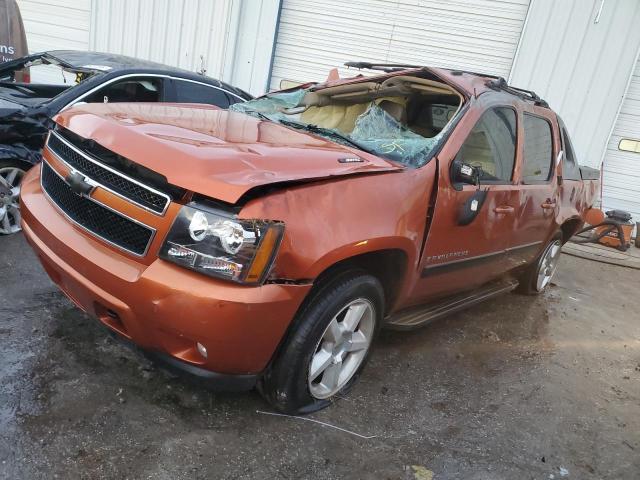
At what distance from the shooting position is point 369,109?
3404 mm

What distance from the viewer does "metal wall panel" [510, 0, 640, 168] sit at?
7.90 metres

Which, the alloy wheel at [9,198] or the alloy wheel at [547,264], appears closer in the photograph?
the alloy wheel at [9,198]

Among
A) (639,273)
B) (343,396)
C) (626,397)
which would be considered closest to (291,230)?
(343,396)

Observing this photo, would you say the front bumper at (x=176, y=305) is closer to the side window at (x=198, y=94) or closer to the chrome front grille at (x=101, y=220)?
the chrome front grille at (x=101, y=220)

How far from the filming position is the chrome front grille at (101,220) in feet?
6.50

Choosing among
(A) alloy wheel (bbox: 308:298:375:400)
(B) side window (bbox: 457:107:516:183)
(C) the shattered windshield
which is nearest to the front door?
(B) side window (bbox: 457:107:516:183)

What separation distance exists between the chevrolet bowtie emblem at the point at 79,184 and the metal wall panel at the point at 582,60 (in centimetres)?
788

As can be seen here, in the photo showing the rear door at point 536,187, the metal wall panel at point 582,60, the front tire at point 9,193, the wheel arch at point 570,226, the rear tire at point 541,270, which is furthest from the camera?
the metal wall panel at point 582,60

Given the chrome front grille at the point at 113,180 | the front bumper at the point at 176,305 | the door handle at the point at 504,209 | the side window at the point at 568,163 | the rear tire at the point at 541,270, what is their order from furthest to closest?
the rear tire at the point at 541,270 → the side window at the point at 568,163 → the door handle at the point at 504,209 → the chrome front grille at the point at 113,180 → the front bumper at the point at 176,305

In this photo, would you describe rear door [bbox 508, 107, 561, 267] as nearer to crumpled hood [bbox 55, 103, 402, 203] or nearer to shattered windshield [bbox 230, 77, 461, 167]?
shattered windshield [bbox 230, 77, 461, 167]

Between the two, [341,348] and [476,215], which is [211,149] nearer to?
[341,348]

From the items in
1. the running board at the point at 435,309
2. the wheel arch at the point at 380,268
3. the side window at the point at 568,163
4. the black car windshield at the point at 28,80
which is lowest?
the running board at the point at 435,309

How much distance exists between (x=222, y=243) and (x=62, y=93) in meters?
3.42

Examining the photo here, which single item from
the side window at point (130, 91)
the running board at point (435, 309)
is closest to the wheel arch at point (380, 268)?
the running board at point (435, 309)
